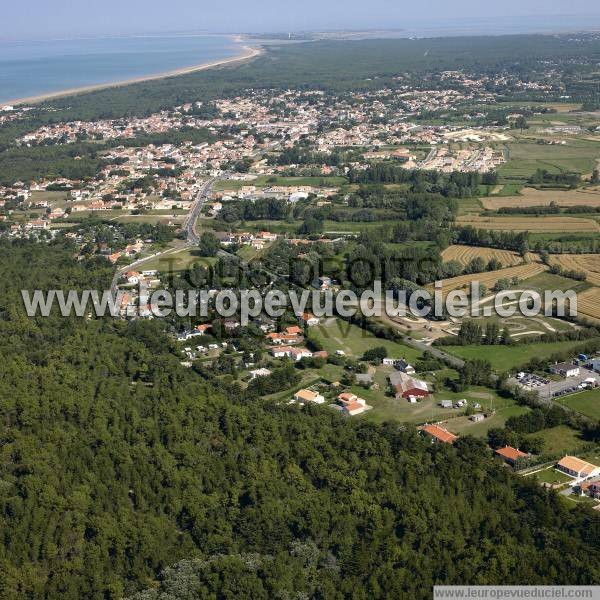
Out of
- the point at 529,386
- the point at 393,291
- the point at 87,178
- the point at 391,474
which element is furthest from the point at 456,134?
the point at 391,474

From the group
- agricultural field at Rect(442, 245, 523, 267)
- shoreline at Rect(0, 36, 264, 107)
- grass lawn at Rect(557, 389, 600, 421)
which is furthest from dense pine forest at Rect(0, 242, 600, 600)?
shoreline at Rect(0, 36, 264, 107)

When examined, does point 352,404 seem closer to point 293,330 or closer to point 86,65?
point 293,330

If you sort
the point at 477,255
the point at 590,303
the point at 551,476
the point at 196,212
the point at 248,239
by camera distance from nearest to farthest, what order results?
the point at 551,476 → the point at 590,303 → the point at 477,255 → the point at 248,239 → the point at 196,212

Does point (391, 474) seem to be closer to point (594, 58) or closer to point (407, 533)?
point (407, 533)

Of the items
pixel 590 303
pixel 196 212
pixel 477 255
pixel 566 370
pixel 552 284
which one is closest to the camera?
pixel 566 370

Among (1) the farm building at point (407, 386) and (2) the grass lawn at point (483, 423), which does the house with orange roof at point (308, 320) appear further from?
(2) the grass lawn at point (483, 423)

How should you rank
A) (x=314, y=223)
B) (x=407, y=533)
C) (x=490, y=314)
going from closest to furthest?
(x=407, y=533) → (x=490, y=314) → (x=314, y=223)

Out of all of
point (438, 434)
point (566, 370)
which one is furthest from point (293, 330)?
point (566, 370)
